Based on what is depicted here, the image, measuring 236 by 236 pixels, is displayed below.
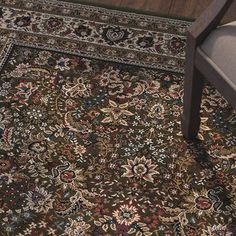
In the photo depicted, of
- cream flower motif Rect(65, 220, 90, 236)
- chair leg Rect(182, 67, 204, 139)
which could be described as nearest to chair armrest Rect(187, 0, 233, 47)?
chair leg Rect(182, 67, 204, 139)

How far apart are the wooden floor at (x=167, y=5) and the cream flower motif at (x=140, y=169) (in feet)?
2.35

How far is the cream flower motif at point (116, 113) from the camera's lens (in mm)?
1732

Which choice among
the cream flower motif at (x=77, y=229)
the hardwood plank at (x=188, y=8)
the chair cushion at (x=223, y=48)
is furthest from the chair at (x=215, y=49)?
the hardwood plank at (x=188, y=8)

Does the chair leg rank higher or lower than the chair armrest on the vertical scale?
lower

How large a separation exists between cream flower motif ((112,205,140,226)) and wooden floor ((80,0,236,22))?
2.92 feet

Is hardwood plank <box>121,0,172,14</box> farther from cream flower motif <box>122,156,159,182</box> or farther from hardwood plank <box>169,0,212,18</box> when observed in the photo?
cream flower motif <box>122,156,159,182</box>

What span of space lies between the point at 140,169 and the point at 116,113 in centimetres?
24

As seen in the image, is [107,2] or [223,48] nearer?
[223,48]

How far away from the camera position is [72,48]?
1.94m

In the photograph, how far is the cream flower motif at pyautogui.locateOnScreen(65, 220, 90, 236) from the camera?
1485 millimetres

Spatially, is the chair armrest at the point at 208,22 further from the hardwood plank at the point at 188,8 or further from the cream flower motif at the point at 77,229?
the hardwood plank at the point at 188,8

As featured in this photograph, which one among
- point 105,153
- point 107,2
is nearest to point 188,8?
point 107,2

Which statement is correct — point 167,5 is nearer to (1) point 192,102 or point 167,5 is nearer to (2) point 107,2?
(2) point 107,2

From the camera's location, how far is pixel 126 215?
1.52 m
